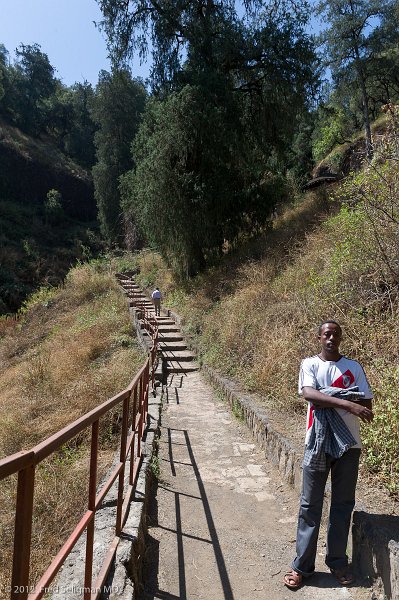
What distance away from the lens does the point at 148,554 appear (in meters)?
3.75

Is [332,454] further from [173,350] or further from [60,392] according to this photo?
[173,350]

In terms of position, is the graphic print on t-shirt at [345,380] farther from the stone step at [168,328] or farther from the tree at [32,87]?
the tree at [32,87]

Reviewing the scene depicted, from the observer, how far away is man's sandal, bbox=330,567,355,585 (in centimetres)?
320

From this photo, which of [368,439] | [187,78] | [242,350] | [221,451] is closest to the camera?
[368,439]

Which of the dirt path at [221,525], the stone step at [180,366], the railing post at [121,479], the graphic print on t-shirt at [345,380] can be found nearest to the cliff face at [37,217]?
the stone step at [180,366]

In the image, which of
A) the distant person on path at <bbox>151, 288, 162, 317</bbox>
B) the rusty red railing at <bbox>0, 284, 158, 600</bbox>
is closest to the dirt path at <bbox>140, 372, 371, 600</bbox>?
the rusty red railing at <bbox>0, 284, 158, 600</bbox>

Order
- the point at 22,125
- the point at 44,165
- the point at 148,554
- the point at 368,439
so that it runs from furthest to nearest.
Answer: the point at 22,125
the point at 44,165
the point at 368,439
the point at 148,554

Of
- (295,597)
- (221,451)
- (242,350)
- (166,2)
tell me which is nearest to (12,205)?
(166,2)

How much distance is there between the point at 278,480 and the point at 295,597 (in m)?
2.04

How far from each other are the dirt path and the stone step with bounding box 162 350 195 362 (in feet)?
16.9

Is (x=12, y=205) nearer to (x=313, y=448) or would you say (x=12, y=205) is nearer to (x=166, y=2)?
(x=166, y=2)

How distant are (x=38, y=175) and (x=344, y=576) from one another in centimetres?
5125

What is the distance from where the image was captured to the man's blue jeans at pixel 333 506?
125 inches

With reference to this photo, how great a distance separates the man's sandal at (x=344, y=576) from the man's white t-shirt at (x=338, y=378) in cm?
92
